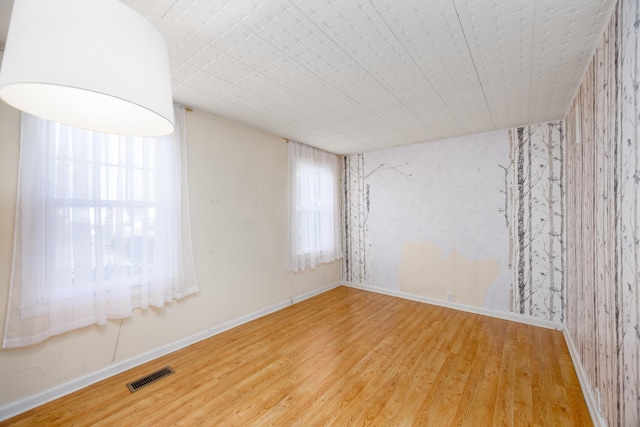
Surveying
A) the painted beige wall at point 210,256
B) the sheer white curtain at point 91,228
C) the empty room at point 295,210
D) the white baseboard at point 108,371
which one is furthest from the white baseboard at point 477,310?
the sheer white curtain at point 91,228

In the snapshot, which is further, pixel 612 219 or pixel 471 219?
pixel 471 219

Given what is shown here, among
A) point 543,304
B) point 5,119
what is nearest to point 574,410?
point 543,304

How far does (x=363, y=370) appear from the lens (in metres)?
2.26

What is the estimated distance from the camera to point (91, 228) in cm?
201

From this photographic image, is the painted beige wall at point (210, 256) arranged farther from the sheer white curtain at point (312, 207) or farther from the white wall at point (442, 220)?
the white wall at point (442, 220)

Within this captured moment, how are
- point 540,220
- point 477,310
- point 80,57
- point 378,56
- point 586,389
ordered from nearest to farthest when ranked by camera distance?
1. point 80,57
2. point 378,56
3. point 586,389
4. point 540,220
5. point 477,310

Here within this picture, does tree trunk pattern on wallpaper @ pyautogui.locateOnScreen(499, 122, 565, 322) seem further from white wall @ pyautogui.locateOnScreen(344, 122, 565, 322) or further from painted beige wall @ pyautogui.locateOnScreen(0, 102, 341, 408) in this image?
painted beige wall @ pyautogui.locateOnScreen(0, 102, 341, 408)

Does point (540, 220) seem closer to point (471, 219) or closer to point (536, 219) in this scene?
point (536, 219)

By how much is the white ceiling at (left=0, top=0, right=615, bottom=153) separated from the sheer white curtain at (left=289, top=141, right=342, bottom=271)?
113 cm

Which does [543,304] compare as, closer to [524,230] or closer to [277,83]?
[524,230]

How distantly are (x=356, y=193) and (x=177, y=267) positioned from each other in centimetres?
314

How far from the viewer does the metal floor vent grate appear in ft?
6.65

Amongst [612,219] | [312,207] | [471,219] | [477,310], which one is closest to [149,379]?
[312,207]

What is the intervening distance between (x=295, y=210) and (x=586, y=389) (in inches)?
131
